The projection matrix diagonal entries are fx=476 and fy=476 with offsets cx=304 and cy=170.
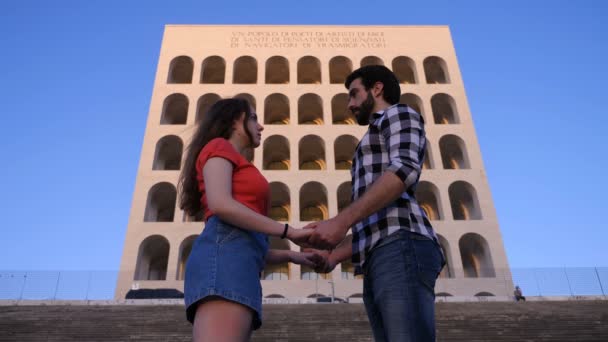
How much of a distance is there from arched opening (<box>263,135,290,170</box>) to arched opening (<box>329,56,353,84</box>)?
721 cm

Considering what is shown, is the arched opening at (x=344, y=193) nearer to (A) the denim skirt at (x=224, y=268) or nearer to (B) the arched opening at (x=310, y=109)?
(B) the arched opening at (x=310, y=109)

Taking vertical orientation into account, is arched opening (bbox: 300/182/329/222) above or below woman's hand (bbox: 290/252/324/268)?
above

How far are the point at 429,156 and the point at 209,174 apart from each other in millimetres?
29971

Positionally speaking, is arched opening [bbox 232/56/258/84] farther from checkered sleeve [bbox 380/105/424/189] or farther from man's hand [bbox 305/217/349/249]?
man's hand [bbox 305/217/349/249]

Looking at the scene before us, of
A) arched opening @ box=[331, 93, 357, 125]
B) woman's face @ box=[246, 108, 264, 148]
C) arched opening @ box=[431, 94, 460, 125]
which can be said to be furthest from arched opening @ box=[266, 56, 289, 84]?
woman's face @ box=[246, 108, 264, 148]

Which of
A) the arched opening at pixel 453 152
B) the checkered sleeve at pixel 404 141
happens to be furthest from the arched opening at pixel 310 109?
the checkered sleeve at pixel 404 141

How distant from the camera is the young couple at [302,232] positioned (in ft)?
7.64

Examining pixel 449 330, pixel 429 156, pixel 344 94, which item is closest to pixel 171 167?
pixel 344 94

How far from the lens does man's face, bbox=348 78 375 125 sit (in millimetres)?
3418

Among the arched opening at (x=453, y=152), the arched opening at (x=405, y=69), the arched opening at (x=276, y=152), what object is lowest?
the arched opening at (x=453, y=152)

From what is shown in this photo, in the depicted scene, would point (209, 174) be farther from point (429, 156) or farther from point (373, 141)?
point (429, 156)

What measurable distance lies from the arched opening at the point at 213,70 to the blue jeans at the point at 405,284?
3371 cm

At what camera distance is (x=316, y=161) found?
35969 mm

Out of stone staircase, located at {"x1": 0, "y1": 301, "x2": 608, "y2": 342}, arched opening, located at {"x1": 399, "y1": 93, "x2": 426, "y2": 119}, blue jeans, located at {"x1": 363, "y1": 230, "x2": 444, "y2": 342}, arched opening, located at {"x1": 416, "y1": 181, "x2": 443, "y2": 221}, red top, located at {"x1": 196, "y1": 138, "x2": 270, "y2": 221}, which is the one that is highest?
arched opening, located at {"x1": 399, "y1": 93, "x2": 426, "y2": 119}
